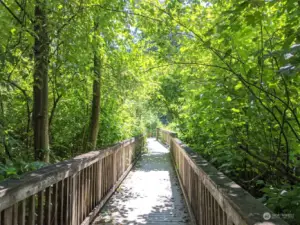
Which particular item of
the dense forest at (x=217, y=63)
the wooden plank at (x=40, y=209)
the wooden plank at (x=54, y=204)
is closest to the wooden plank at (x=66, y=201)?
the wooden plank at (x=54, y=204)

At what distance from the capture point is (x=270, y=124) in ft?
9.55

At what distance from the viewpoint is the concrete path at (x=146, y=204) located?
4277 mm

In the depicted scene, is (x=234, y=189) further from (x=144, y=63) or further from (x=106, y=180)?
(x=144, y=63)

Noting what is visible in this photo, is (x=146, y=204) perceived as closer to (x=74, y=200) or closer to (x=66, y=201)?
(x=74, y=200)

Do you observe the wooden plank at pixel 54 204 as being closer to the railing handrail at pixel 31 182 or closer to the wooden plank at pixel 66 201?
the railing handrail at pixel 31 182

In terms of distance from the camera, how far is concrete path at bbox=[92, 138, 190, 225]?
428cm

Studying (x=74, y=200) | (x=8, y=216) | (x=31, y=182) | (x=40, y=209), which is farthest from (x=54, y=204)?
(x=8, y=216)

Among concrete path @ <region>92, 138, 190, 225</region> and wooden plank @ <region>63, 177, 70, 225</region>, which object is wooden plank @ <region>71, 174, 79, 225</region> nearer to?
wooden plank @ <region>63, 177, 70, 225</region>

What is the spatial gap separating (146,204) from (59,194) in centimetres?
266

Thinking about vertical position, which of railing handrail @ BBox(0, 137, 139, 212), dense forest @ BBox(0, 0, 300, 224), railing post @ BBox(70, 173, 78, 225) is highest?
dense forest @ BBox(0, 0, 300, 224)

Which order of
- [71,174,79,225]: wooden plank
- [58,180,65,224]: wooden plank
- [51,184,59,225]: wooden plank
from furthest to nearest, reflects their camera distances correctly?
[71,174,79,225]: wooden plank < [58,180,65,224]: wooden plank < [51,184,59,225]: wooden plank

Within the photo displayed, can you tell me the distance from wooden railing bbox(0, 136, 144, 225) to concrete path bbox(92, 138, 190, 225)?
27 cm

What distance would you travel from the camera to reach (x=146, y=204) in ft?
16.9

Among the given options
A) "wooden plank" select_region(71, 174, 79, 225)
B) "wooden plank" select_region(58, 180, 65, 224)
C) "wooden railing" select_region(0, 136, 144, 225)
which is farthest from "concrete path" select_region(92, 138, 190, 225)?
"wooden plank" select_region(58, 180, 65, 224)
